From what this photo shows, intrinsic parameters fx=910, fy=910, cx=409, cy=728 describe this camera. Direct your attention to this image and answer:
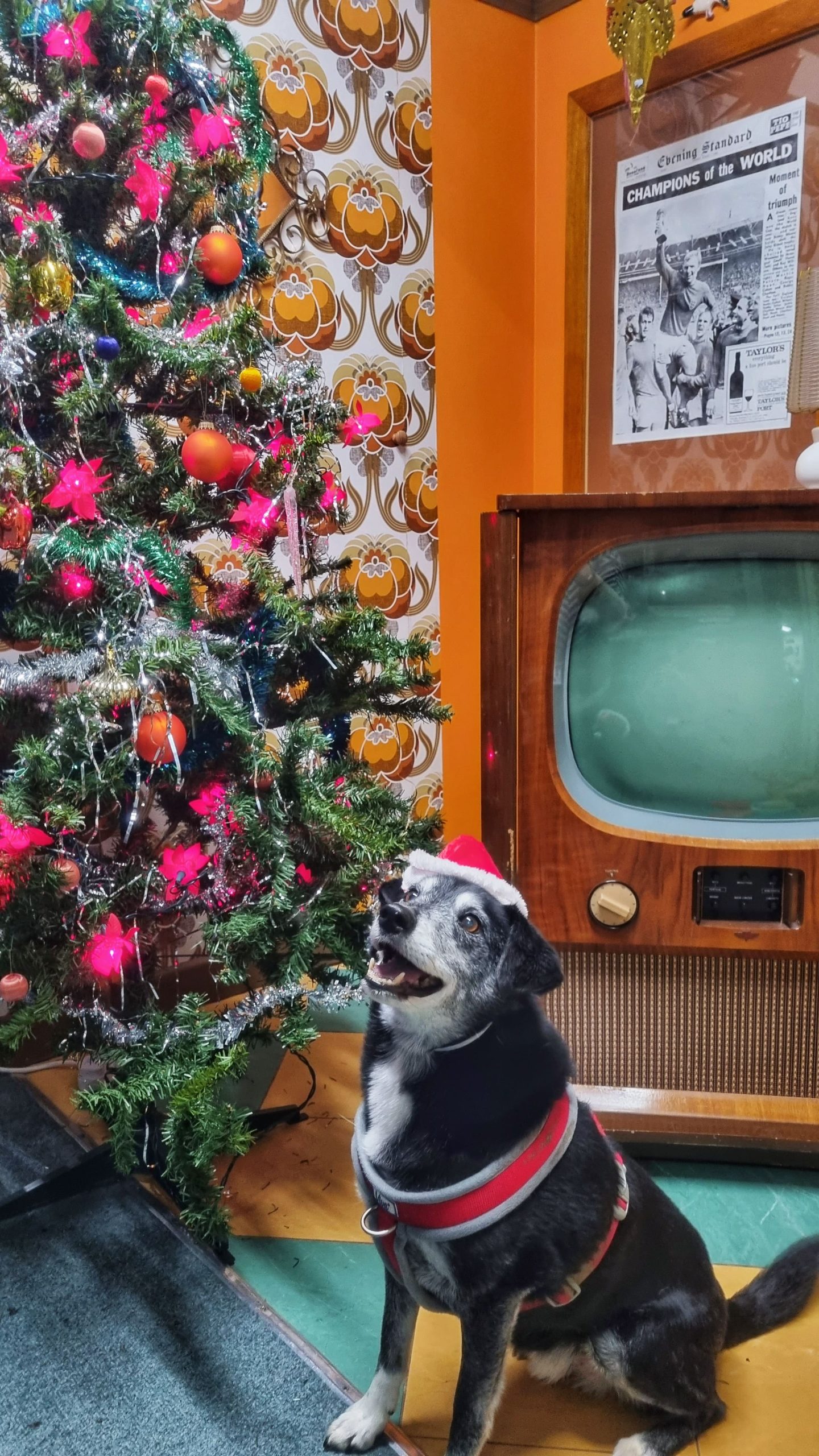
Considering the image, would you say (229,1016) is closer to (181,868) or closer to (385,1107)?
(181,868)

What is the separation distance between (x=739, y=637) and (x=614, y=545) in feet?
0.48

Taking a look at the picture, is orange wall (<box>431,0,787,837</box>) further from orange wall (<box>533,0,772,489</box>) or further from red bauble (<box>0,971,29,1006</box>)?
red bauble (<box>0,971,29,1006</box>)

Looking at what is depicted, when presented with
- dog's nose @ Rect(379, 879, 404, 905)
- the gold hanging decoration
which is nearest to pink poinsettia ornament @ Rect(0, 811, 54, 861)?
dog's nose @ Rect(379, 879, 404, 905)

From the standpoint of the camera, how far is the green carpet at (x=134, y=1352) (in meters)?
0.71

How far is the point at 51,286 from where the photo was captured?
0.78 m

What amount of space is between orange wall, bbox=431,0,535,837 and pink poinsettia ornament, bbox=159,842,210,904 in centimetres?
64

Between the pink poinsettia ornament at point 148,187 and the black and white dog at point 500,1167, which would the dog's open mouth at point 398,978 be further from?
the pink poinsettia ornament at point 148,187

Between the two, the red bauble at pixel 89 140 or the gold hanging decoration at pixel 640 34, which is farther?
the gold hanging decoration at pixel 640 34

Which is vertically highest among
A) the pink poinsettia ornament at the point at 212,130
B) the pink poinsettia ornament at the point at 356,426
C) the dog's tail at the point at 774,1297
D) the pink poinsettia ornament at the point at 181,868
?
the pink poinsettia ornament at the point at 212,130

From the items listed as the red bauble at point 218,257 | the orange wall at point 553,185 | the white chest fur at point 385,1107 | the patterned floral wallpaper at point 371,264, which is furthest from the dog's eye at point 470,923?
the orange wall at point 553,185

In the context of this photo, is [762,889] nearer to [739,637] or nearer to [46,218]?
[739,637]

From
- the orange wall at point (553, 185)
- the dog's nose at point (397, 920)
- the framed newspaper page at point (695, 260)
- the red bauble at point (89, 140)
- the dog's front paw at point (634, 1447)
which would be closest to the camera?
the dog's nose at point (397, 920)

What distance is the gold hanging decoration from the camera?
128 centimetres

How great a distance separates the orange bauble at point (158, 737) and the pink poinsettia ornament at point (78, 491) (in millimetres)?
185
